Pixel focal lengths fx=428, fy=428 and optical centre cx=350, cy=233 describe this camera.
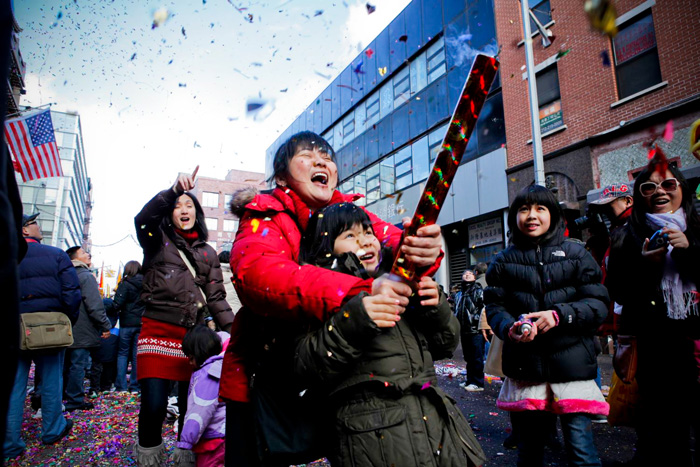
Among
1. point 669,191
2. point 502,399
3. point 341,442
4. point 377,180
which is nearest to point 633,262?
point 669,191

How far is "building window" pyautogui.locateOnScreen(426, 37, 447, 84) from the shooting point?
47.3 feet

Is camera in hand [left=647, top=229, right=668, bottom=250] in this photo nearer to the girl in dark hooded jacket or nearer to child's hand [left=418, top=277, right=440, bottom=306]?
the girl in dark hooded jacket

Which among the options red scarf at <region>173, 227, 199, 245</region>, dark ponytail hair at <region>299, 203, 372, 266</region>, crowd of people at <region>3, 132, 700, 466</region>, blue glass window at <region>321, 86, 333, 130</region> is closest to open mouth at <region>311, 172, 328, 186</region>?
crowd of people at <region>3, 132, 700, 466</region>

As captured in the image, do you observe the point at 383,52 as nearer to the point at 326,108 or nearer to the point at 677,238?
the point at 326,108

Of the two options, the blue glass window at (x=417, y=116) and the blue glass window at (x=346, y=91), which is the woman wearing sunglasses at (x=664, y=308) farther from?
the blue glass window at (x=346, y=91)

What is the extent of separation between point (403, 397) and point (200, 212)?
7.87ft

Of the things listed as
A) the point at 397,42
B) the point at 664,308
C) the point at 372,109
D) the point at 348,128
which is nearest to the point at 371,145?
the point at 372,109

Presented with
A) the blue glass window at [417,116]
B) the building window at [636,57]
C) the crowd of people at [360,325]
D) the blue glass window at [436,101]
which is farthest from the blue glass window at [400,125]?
the crowd of people at [360,325]

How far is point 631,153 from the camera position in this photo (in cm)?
981

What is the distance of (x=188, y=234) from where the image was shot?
3.29 metres

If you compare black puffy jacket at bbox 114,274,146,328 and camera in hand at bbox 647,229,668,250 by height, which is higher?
camera in hand at bbox 647,229,668,250

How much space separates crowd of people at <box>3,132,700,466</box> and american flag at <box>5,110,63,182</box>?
5.57m

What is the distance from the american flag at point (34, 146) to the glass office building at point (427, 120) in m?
4.75

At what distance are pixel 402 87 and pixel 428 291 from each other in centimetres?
1638
